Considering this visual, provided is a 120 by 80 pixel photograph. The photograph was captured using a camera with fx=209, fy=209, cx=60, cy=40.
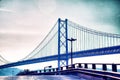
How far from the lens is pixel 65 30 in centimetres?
5709

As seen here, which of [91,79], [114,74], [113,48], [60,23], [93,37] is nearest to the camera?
[114,74]

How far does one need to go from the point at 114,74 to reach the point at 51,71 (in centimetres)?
2130

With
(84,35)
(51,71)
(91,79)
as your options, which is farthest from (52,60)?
(91,79)

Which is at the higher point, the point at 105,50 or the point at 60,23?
the point at 60,23

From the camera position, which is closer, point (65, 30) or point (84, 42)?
point (65, 30)

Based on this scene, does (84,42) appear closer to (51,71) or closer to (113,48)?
(113,48)

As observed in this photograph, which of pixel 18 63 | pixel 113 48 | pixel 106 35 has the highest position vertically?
pixel 106 35

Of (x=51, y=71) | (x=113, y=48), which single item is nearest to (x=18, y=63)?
(x=113, y=48)

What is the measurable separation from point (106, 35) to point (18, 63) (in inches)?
1242

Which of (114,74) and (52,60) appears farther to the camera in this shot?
(52,60)

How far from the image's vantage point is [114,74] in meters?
7.44

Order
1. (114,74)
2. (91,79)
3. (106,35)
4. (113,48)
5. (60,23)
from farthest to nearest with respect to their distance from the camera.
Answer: (106,35) < (60,23) < (113,48) < (91,79) < (114,74)

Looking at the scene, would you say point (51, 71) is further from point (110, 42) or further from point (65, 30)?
point (110, 42)

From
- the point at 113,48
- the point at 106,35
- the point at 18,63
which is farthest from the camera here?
the point at 18,63
